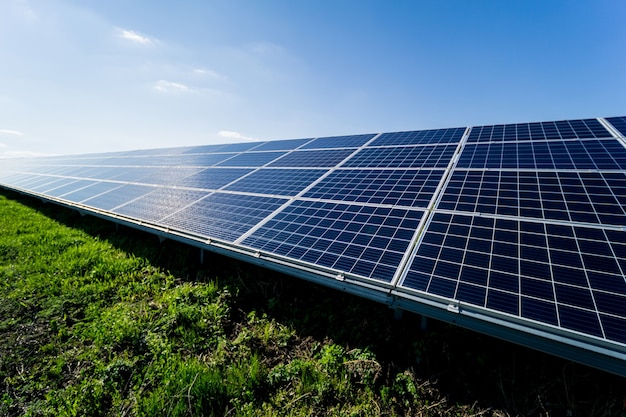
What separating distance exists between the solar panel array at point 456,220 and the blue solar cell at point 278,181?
0.23ft

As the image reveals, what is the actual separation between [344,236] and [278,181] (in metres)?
4.53

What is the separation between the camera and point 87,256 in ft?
26.3

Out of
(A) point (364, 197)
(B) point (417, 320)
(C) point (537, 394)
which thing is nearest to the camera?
(C) point (537, 394)

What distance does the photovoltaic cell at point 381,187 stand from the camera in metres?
6.46

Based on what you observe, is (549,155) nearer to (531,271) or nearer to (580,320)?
(531,271)

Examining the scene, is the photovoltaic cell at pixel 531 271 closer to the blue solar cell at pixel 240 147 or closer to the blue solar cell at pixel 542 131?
→ the blue solar cell at pixel 542 131

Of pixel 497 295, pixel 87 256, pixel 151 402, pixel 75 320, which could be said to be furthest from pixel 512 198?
pixel 87 256

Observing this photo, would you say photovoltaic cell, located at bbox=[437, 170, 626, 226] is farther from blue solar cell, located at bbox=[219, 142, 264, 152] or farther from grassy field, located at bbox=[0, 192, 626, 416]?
blue solar cell, located at bbox=[219, 142, 264, 152]

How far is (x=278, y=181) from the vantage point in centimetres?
941

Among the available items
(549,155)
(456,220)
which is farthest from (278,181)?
(549,155)

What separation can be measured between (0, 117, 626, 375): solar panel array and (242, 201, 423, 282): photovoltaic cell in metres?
0.03

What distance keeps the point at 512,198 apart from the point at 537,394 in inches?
143

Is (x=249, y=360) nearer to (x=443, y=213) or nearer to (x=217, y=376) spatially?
(x=217, y=376)

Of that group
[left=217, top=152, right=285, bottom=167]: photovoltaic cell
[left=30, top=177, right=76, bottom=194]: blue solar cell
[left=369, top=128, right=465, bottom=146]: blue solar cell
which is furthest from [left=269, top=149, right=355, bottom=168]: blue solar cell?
[left=30, top=177, right=76, bottom=194]: blue solar cell
